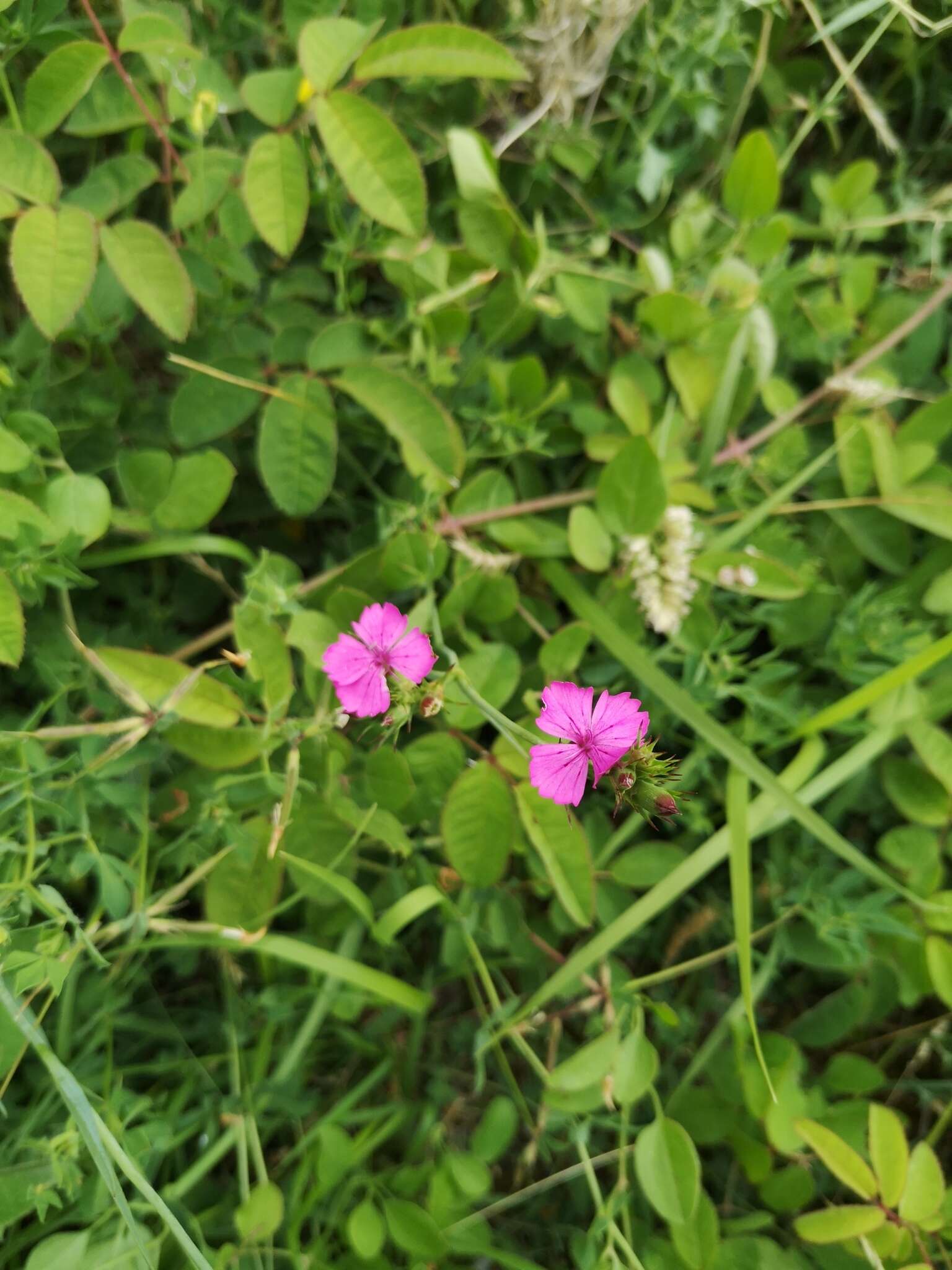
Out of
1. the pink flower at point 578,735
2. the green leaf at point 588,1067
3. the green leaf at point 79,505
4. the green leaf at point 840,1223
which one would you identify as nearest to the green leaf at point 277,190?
the green leaf at point 79,505

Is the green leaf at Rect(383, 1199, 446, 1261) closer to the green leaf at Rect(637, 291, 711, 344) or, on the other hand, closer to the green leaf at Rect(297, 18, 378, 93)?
the green leaf at Rect(637, 291, 711, 344)

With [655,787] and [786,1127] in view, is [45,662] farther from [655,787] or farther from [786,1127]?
[786,1127]

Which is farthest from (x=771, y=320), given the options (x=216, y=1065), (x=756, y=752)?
(x=216, y=1065)

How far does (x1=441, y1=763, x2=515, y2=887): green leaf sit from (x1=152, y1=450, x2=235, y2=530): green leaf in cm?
54

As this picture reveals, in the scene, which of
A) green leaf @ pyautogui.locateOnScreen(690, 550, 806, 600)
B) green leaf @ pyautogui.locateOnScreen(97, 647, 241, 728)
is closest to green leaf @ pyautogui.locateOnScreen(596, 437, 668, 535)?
green leaf @ pyautogui.locateOnScreen(690, 550, 806, 600)

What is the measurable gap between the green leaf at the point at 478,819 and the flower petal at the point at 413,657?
32 cm

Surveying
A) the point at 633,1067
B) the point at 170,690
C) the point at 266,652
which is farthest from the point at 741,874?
the point at 170,690

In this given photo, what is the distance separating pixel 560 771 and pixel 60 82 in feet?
3.67

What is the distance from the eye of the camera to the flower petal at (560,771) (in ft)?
2.99

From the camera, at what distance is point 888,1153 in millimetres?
1345

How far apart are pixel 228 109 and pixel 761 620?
114cm

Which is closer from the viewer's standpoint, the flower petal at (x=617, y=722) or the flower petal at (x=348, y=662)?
the flower petal at (x=617, y=722)

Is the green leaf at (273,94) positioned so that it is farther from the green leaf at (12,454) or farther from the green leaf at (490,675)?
the green leaf at (490,675)

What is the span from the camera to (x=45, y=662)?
1.35 meters
